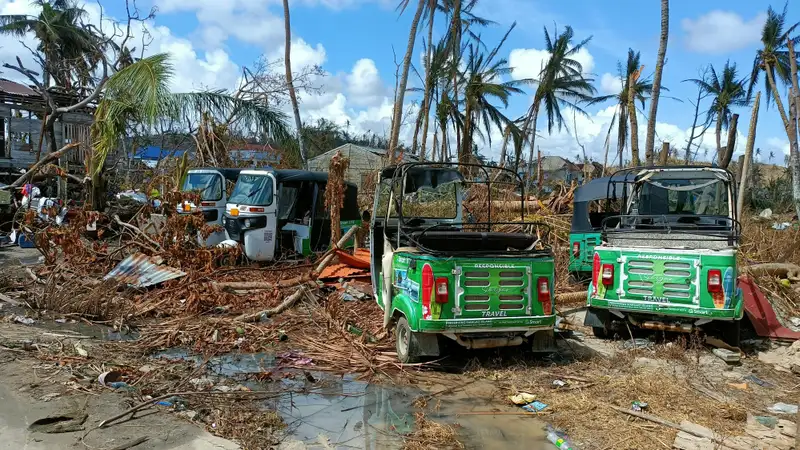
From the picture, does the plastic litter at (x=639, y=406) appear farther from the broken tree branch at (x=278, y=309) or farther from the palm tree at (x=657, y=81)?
the palm tree at (x=657, y=81)

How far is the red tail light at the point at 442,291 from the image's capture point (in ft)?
19.6

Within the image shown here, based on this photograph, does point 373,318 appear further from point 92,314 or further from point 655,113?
point 655,113

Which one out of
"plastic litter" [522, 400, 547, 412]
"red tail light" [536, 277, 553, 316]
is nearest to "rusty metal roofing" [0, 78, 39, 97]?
"red tail light" [536, 277, 553, 316]

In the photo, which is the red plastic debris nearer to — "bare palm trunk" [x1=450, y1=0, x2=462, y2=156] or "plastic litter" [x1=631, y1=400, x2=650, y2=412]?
"plastic litter" [x1=631, y1=400, x2=650, y2=412]

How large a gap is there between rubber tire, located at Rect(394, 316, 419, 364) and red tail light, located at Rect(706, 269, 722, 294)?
3.47 metres

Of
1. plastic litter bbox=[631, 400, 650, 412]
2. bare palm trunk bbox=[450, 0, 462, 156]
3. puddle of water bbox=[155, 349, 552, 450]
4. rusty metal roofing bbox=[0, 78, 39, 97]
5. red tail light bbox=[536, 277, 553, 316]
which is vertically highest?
bare palm trunk bbox=[450, 0, 462, 156]

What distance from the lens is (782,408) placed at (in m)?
5.40

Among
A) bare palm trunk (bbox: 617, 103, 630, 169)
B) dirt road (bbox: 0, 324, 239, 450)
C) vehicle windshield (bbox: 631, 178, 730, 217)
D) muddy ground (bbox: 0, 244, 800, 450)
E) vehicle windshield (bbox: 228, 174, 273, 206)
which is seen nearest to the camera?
dirt road (bbox: 0, 324, 239, 450)

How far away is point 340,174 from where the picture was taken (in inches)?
415

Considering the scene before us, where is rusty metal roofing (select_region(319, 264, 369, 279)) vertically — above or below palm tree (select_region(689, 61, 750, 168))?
below

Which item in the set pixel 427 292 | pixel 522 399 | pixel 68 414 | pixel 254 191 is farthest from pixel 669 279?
pixel 254 191

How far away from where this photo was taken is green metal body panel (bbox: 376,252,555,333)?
19.6 ft

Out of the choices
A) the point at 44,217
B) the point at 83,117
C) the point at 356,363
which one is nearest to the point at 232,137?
the point at 44,217

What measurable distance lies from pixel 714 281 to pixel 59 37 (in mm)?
32347
